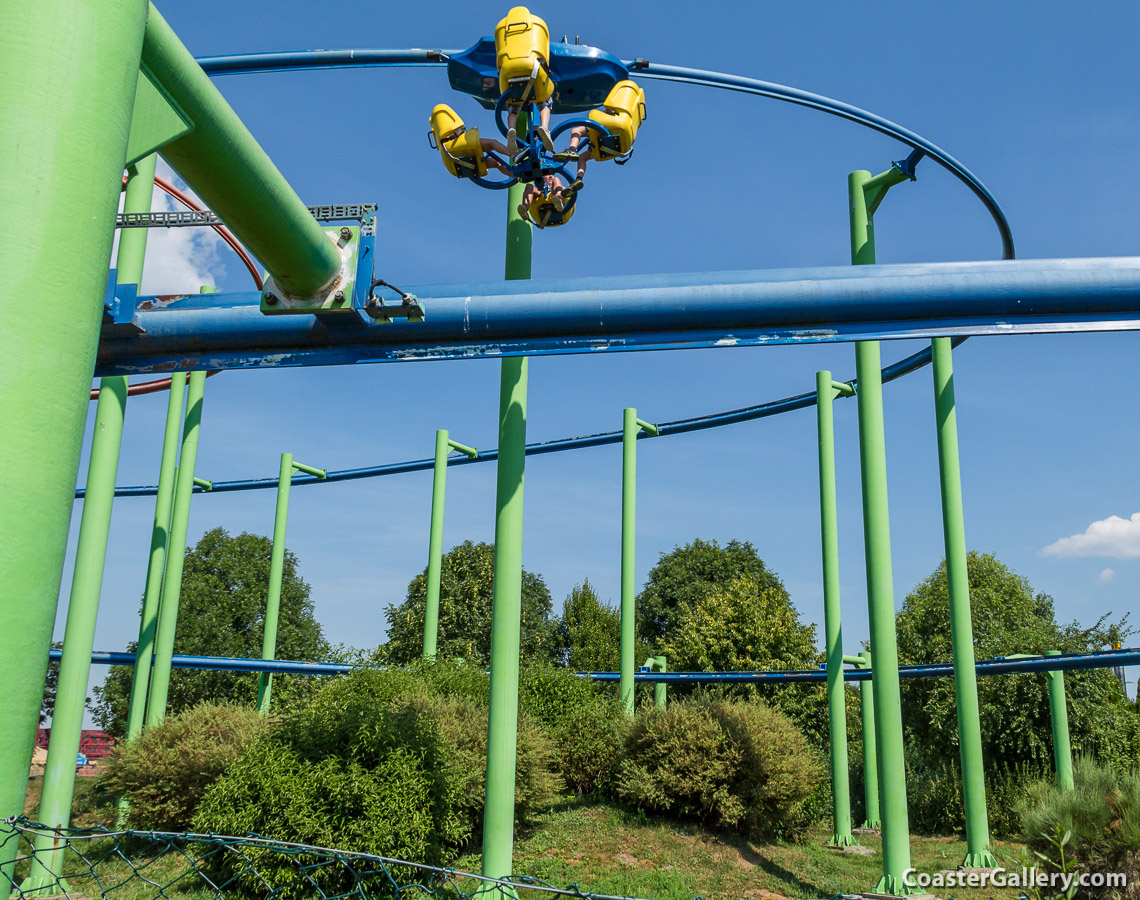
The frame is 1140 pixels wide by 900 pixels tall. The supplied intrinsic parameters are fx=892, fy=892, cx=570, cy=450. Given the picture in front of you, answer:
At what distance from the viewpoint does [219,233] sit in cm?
1444

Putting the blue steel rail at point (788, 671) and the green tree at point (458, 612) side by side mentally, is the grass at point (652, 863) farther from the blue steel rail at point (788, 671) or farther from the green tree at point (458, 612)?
the green tree at point (458, 612)

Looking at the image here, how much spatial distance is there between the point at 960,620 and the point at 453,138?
645 cm

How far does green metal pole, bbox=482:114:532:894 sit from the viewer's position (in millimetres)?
6457

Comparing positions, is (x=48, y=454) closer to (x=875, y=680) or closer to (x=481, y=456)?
(x=875, y=680)

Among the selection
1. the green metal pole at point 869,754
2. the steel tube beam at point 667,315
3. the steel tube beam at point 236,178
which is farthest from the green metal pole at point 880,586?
the steel tube beam at point 236,178

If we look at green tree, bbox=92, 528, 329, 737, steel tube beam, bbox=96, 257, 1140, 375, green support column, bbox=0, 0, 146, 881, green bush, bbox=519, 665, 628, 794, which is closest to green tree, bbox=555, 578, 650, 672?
green tree, bbox=92, 528, 329, 737

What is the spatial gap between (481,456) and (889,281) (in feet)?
52.0

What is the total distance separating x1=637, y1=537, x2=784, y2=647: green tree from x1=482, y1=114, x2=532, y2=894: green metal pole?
23.9 metres

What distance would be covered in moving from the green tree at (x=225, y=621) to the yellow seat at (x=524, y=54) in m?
23.4

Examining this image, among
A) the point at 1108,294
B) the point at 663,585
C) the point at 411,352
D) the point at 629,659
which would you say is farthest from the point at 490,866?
the point at 663,585

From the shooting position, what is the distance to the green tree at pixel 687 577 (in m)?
30.5

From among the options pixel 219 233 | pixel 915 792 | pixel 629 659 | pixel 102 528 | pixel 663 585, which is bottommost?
pixel 915 792

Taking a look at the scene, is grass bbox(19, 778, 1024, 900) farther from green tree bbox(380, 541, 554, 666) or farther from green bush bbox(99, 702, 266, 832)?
green tree bbox(380, 541, 554, 666)

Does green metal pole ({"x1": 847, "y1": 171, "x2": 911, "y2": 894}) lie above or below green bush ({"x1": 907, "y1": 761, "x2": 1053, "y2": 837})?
above
